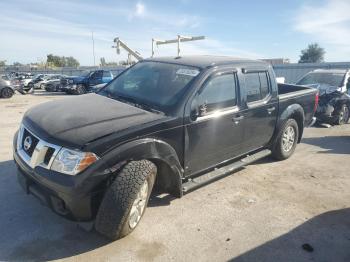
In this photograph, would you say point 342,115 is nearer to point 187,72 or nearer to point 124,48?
point 187,72

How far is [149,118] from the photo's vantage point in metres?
3.80

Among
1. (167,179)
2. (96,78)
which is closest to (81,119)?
(167,179)

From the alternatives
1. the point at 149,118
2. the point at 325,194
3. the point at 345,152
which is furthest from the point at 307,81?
the point at 149,118

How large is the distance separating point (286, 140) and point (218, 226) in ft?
10.1

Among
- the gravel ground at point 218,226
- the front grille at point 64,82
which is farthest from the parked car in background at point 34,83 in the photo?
the gravel ground at point 218,226

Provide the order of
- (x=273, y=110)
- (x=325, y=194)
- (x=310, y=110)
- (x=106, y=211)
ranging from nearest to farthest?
(x=106, y=211), (x=325, y=194), (x=273, y=110), (x=310, y=110)

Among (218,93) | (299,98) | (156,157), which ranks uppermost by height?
(218,93)

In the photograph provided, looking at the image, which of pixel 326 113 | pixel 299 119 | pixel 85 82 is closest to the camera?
pixel 299 119

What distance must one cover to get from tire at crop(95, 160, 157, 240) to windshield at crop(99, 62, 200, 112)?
95 centimetres

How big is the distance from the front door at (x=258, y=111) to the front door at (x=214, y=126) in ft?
0.91

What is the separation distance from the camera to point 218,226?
155 inches

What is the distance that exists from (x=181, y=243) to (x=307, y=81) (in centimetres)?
978

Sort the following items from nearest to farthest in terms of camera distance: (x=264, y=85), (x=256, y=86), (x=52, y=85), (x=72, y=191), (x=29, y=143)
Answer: (x=72, y=191)
(x=29, y=143)
(x=256, y=86)
(x=264, y=85)
(x=52, y=85)

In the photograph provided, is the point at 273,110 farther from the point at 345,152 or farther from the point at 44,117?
the point at 44,117
